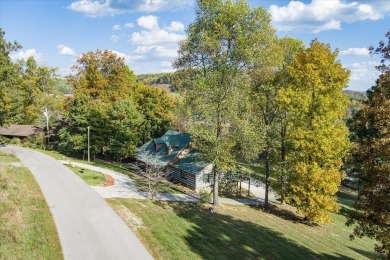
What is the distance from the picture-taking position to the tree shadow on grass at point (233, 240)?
18.0 meters

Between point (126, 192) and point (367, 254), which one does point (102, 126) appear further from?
point (367, 254)

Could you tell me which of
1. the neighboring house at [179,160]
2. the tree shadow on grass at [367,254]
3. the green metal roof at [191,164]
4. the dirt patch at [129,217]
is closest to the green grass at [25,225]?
the dirt patch at [129,217]

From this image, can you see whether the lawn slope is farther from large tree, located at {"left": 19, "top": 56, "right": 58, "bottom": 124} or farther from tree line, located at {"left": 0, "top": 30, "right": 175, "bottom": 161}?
large tree, located at {"left": 19, "top": 56, "right": 58, "bottom": 124}

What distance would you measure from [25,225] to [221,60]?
16.5 m

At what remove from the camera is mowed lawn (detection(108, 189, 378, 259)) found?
17.7 meters

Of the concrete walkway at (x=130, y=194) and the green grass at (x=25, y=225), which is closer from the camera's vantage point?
the green grass at (x=25, y=225)

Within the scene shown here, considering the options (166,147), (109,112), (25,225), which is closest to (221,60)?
(25,225)

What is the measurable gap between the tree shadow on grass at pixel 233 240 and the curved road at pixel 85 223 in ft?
11.8

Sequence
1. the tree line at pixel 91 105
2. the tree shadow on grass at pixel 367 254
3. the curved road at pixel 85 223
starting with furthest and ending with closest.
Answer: the tree line at pixel 91 105 → the tree shadow on grass at pixel 367 254 → the curved road at pixel 85 223

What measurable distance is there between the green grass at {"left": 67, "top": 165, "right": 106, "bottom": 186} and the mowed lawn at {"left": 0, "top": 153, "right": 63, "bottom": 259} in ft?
17.3

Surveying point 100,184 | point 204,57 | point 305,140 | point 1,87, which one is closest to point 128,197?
point 100,184

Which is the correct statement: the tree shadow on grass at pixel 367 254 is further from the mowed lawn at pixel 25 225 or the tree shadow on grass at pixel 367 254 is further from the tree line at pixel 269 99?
the mowed lawn at pixel 25 225

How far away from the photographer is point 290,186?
81.7 ft

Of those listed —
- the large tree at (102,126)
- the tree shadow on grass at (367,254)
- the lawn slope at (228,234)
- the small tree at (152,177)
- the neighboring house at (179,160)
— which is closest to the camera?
the lawn slope at (228,234)
